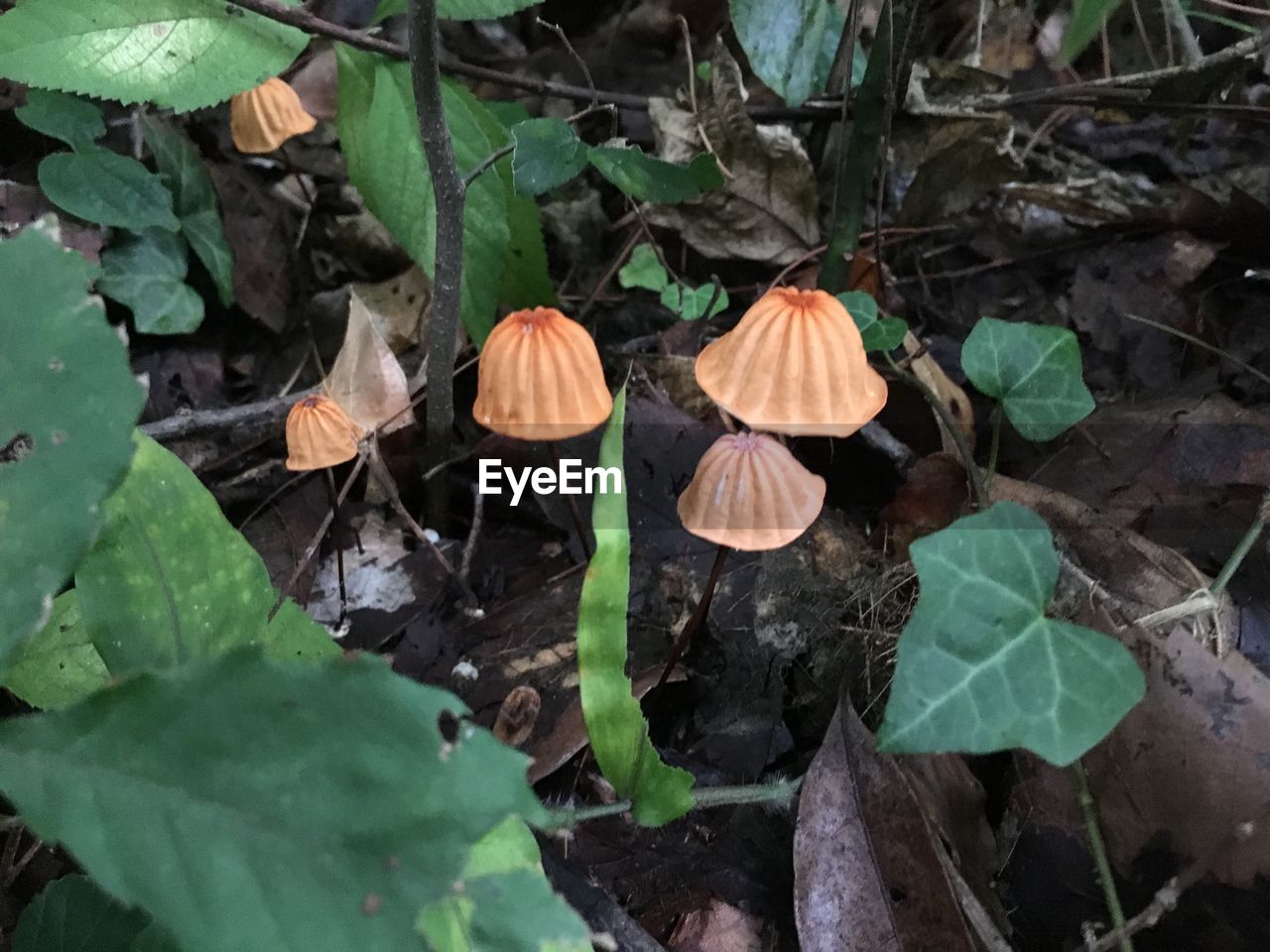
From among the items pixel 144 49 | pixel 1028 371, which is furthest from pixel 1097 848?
pixel 144 49

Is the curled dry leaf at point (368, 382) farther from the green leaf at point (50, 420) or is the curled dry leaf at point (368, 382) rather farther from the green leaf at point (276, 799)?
the green leaf at point (276, 799)

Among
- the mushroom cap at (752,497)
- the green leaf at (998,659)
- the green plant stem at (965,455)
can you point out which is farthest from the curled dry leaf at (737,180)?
the green leaf at (998,659)

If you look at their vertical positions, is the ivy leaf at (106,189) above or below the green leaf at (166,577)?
above

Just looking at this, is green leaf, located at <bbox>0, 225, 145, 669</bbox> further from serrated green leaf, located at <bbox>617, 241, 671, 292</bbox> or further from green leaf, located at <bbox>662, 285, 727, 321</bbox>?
serrated green leaf, located at <bbox>617, 241, 671, 292</bbox>

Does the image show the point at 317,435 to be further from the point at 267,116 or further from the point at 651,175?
the point at 267,116

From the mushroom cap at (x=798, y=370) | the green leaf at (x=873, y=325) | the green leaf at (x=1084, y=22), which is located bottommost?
the green leaf at (x=873, y=325)

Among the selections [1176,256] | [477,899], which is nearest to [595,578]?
[477,899]
